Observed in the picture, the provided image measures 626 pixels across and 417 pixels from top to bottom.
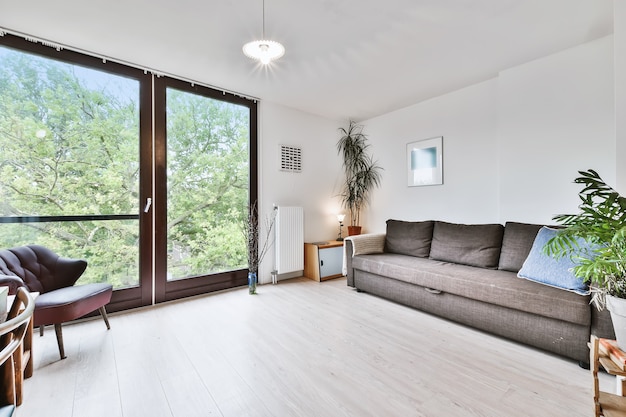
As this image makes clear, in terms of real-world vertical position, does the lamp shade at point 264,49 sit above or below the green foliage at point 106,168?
above

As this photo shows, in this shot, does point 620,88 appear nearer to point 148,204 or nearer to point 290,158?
point 290,158

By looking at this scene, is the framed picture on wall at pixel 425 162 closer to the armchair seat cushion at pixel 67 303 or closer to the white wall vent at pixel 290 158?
the white wall vent at pixel 290 158

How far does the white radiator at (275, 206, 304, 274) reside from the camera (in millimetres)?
3932

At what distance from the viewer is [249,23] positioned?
2234 millimetres

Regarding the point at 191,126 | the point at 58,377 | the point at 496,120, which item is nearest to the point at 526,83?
Answer: the point at 496,120

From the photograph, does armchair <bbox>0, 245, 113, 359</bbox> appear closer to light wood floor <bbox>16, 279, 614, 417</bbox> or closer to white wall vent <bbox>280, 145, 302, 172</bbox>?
light wood floor <bbox>16, 279, 614, 417</bbox>

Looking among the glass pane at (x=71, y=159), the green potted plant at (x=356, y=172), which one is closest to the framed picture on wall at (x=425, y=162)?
the green potted plant at (x=356, y=172)

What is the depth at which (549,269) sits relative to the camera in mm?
2182

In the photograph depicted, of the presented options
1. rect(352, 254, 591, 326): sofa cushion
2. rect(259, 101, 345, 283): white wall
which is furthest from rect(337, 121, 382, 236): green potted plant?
rect(352, 254, 591, 326): sofa cushion

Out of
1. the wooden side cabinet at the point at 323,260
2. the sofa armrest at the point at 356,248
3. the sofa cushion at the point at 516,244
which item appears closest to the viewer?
the sofa cushion at the point at 516,244

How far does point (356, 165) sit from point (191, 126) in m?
2.66

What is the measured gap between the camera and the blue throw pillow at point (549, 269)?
2016mm

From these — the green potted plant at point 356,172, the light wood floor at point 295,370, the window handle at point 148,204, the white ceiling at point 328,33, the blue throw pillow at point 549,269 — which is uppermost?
the white ceiling at point 328,33

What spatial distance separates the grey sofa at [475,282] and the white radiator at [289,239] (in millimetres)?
766
